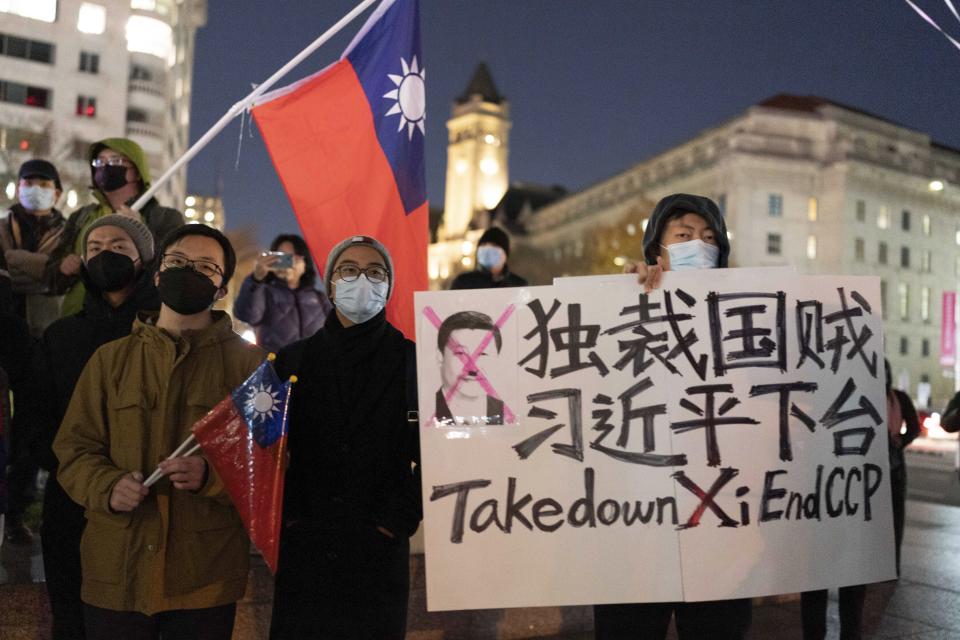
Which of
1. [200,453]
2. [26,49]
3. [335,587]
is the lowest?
[335,587]

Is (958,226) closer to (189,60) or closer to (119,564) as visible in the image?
(189,60)

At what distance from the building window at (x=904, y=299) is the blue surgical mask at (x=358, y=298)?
6913 centimetres

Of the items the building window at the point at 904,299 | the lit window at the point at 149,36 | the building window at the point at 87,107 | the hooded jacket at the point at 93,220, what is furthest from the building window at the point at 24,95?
the building window at the point at 904,299

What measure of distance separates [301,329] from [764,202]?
5894 cm

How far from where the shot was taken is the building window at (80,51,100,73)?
53438 mm

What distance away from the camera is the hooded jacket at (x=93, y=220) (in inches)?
176

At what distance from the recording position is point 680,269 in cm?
322

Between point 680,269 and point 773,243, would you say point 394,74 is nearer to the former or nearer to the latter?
point 680,269

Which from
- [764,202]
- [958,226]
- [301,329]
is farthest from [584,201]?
[301,329]

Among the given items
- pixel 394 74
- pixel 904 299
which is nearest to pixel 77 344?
pixel 394 74

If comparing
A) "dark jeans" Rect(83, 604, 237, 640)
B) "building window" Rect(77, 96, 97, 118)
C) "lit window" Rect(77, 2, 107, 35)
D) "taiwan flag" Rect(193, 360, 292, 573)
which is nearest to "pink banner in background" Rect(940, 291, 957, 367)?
"taiwan flag" Rect(193, 360, 292, 573)

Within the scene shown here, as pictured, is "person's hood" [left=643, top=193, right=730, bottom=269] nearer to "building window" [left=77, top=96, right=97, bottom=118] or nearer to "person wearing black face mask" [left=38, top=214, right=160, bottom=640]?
"person wearing black face mask" [left=38, top=214, right=160, bottom=640]

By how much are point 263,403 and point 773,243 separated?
204ft

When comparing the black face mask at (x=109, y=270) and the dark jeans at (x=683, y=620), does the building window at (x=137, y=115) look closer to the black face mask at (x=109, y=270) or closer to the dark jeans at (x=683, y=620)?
the black face mask at (x=109, y=270)
